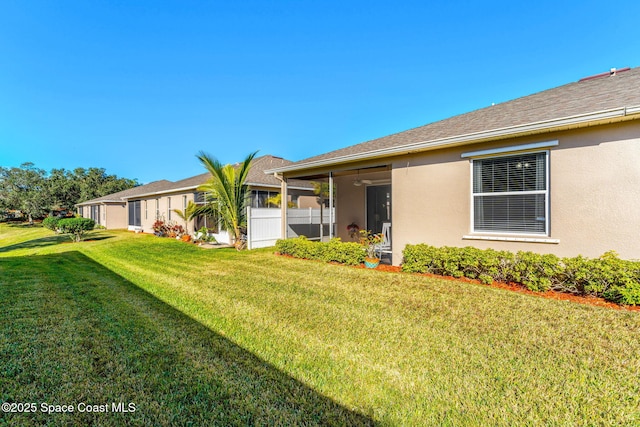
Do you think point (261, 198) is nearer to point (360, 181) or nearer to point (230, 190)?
point (230, 190)

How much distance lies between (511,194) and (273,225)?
28.5 ft

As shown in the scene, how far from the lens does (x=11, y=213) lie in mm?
39125

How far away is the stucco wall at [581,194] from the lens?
4824mm

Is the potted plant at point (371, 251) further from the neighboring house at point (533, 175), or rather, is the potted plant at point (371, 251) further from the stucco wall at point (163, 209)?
the stucco wall at point (163, 209)

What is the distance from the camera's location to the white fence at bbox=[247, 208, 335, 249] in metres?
11.4

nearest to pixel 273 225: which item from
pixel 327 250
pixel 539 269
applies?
pixel 327 250

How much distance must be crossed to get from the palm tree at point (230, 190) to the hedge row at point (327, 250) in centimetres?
283

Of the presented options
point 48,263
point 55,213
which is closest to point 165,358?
point 48,263

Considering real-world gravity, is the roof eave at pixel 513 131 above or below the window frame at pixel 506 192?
above

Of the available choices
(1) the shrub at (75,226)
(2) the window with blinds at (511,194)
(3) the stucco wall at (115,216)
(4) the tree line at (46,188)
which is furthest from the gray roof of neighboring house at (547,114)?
(4) the tree line at (46,188)

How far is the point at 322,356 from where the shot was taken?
2.93 m

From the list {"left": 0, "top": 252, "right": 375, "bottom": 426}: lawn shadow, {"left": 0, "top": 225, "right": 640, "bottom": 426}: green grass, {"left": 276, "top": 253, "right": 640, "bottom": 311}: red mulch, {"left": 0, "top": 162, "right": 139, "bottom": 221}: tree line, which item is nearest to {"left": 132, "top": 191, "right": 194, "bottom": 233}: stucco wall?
{"left": 0, "top": 225, "right": 640, "bottom": 426}: green grass

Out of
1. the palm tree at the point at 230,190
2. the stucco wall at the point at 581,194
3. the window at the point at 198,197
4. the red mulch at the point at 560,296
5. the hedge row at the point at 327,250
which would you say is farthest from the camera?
the window at the point at 198,197

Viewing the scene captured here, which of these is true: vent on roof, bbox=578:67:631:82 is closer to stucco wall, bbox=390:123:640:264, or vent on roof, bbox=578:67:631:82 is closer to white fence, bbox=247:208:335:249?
stucco wall, bbox=390:123:640:264
